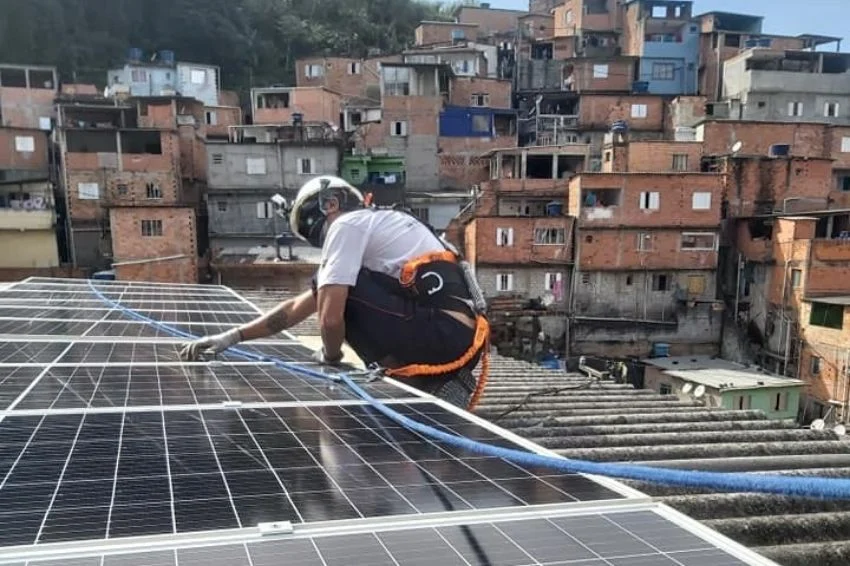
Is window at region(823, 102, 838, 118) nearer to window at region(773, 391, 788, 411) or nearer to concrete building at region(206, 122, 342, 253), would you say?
window at region(773, 391, 788, 411)

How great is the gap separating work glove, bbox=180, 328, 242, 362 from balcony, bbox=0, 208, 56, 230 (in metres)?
36.5

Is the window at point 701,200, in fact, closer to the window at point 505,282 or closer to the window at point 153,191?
the window at point 505,282

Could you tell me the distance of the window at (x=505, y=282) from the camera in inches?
1383

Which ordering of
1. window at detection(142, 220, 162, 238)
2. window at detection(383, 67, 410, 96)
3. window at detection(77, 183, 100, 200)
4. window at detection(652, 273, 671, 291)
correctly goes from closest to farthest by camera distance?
window at detection(142, 220, 162, 238) < window at detection(652, 273, 671, 291) < window at detection(77, 183, 100, 200) < window at detection(383, 67, 410, 96)

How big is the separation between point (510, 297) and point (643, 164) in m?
12.6

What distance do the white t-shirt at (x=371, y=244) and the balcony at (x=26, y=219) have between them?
38.0 meters

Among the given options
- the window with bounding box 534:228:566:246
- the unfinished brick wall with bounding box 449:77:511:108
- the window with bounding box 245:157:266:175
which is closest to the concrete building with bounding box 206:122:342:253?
the window with bounding box 245:157:266:175

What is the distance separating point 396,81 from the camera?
47219mm

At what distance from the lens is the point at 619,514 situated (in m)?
2.81

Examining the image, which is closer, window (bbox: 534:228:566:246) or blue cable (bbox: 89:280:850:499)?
blue cable (bbox: 89:280:850:499)

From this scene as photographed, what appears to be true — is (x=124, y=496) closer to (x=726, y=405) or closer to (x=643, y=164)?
(x=726, y=405)

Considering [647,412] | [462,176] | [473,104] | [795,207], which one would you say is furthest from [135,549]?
[473,104]

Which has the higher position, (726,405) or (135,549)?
(135,549)

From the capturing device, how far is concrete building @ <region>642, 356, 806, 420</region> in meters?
25.8
